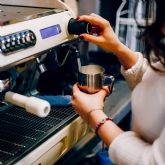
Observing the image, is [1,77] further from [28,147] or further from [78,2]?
[78,2]

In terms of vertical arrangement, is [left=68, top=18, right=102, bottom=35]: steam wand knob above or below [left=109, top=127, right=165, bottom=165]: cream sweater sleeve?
above

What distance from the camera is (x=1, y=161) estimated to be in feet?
2.30

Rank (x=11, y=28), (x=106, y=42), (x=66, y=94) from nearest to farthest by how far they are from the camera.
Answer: (x=11, y=28)
(x=106, y=42)
(x=66, y=94)

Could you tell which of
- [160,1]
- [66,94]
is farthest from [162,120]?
[66,94]

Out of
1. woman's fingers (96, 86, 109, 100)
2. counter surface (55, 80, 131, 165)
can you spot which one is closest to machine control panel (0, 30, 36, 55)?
woman's fingers (96, 86, 109, 100)

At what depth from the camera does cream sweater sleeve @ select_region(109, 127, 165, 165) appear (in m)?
0.62

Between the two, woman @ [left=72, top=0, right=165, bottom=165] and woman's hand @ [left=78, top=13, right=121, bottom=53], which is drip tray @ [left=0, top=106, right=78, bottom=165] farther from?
woman's hand @ [left=78, top=13, right=121, bottom=53]

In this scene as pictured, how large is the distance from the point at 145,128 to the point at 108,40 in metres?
0.33

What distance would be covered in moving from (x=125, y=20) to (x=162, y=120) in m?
0.97

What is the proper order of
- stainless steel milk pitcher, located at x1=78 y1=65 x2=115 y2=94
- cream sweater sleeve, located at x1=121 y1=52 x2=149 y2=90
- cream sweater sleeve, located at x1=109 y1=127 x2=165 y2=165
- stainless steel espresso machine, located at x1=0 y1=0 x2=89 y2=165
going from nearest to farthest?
cream sweater sleeve, located at x1=109 y1=127 x2=165 y2=165 → stainless steel espresso machine, located at x1=0 y1=0 x2=89 y2=165 → stainless steel milk pitcher, located at x1=78 y1=65 x2=115 y2=94 → cream sweater sleeve, located at x1=121 y1=52 x2=149 y2=90

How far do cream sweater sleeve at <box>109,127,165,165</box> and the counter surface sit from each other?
0.94 feet

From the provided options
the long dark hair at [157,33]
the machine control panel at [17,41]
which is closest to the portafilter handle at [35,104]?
the machine control panel at [17,41]

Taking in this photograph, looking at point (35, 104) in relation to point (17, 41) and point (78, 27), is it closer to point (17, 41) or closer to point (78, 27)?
point (17, 41)

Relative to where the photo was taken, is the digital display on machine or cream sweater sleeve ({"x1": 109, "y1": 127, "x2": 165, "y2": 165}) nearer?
cream sweater sleeve ({"x1": 109, "y1": 127, "x2": 165, "y2": 165})
